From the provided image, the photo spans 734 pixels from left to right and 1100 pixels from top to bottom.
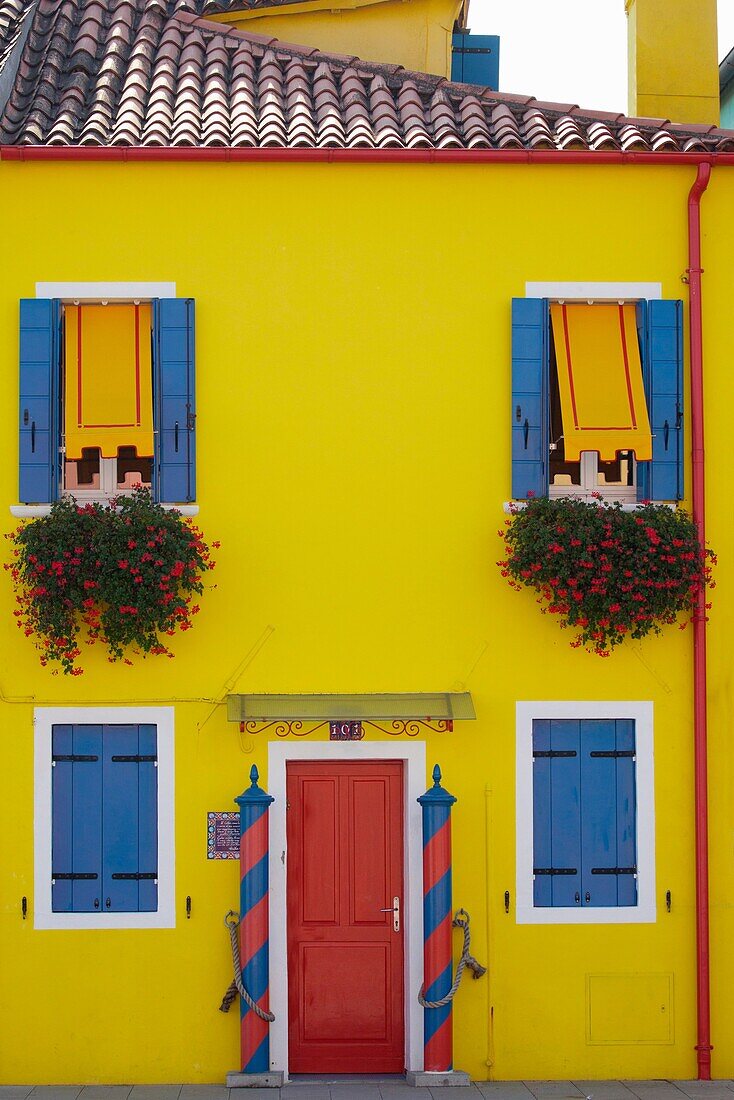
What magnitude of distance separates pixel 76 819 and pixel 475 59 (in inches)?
371

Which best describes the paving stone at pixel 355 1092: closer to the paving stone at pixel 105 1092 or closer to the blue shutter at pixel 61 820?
the paving stone at pixel 105 1092

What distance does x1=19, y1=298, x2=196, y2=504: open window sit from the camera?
9938 millimetres

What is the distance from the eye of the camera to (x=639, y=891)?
10.1 metres

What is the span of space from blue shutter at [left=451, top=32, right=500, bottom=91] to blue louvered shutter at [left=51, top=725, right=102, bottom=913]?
340 inches

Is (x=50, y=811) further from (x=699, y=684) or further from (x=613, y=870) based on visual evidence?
(x=699, y=684)

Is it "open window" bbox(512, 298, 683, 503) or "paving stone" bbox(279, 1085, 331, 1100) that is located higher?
"open window" bbox(512, 298, 683, 503)

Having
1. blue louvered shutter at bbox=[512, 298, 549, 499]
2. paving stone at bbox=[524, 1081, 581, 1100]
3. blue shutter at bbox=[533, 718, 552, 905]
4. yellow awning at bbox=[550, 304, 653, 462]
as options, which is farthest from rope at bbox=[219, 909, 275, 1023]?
yellow awning at bbox=[550, 304, 653, 462]

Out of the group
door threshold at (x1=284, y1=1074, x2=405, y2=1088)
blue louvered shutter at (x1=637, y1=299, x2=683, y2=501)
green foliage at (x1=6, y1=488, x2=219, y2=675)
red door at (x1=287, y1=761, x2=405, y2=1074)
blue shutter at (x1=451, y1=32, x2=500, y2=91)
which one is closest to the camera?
green foliage at (x1=6, y1=488, x2=219, y2=675)

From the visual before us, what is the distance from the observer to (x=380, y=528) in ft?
33.3

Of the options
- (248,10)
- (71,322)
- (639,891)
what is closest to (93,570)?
(71,322)

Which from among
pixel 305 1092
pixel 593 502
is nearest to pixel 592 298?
pixel 593 502

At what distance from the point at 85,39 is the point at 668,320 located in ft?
18.4

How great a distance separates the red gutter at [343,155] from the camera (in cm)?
998

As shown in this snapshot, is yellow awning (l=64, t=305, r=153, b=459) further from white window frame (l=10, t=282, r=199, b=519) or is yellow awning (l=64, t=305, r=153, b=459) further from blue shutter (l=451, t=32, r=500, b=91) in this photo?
blue shutter (l=451, t=32, r=500, b=91)
